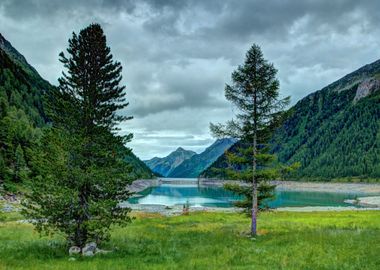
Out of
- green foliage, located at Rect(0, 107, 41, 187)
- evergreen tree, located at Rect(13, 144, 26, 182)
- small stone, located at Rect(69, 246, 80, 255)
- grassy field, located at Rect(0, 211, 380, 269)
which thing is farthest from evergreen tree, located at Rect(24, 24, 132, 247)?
evergreen tree, located at Rect(13, 144, 26, 182)

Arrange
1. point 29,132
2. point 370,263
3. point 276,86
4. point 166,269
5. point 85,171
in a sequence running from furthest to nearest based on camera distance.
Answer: point 29,132 → point 276,86 → point 85,171 → point 370,263 → point 166,269

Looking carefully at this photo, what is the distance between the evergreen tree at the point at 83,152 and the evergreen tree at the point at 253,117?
35.9 feet

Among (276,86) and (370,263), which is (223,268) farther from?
(276,86)

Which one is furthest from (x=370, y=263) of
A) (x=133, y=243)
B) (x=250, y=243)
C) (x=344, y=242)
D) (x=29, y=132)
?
(x=29, y=132)

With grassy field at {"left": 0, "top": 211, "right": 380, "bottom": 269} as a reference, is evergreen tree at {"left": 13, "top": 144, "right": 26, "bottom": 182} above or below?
above

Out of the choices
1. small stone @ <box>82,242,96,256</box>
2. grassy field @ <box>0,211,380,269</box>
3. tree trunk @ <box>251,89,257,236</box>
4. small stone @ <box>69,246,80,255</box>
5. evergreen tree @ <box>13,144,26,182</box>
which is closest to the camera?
grassy field @ <box>0,211,380,269</box>

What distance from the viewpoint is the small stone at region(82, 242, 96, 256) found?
21.6m

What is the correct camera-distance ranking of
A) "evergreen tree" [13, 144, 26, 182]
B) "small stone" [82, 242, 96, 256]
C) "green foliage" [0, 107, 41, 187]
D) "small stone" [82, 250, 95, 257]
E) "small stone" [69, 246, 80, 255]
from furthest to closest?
"evergreen tree" [13, 144, 26, 182]
"green foliage" [0, 107, 41, 187]
"small stone" [69, 246, 80, 255]
"small stone" [82, 242, 96, 256]
"small stone" [82, 250, 95, 257]

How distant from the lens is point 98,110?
79.2 ft

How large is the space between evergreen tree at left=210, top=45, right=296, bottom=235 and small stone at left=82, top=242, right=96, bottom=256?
12700mm

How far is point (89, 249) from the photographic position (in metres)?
22.0

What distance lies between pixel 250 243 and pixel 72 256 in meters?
11.8

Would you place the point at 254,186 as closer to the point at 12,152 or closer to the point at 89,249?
the point at 89,249

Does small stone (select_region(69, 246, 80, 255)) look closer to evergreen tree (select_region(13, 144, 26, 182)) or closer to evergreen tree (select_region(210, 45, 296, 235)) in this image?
evergreen tree (select_region(210, 45, 296, 235))
